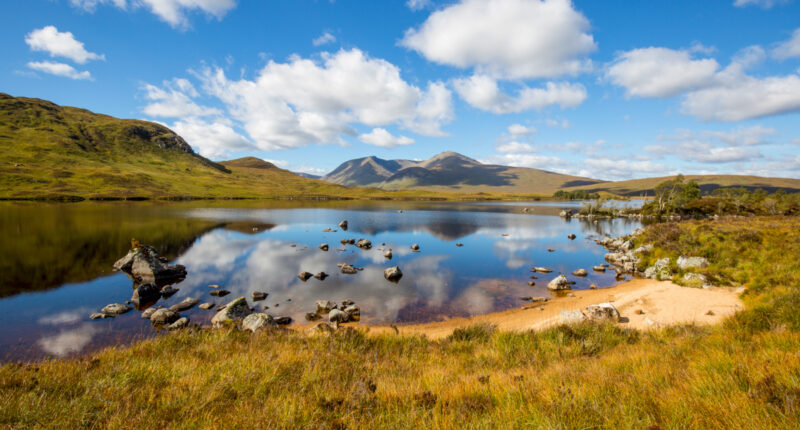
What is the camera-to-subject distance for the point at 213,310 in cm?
1902

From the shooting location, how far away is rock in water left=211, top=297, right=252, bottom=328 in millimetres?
16623

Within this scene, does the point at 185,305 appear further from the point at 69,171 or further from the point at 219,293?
the point at 69,171

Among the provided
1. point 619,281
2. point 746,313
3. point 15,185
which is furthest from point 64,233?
point 15,185

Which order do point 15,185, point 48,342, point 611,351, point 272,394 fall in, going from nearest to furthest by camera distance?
point 272,394
point 611,351
point 48,342
point 15,185

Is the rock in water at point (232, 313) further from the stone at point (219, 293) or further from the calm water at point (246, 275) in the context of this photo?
the stone at point (219, 293)

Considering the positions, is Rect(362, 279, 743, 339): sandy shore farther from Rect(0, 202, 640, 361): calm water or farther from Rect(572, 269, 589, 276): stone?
Rect(572, 269, 589, 276): stone

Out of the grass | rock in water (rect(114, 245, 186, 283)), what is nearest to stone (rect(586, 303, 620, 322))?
the grass

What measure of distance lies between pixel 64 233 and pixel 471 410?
5929cm

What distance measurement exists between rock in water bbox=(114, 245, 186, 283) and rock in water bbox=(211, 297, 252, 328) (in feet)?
37.8

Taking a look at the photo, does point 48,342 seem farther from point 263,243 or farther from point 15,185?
point 15,185

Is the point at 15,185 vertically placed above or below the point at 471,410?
above

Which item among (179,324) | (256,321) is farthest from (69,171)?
(256,321)

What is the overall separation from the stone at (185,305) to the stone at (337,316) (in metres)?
9.59

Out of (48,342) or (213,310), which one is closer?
(48,342)
